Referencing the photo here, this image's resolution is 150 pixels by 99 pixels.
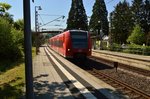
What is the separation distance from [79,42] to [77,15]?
69132mm

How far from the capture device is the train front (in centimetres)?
2859

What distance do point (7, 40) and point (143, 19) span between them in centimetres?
5767

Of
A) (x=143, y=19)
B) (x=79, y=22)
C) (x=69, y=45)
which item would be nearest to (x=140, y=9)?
(x=143, y=19)

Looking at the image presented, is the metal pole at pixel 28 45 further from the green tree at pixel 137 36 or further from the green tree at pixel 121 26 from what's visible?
the green tree at pixel 121 26

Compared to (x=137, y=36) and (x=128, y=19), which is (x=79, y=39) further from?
Answer: (x=128, y=19)

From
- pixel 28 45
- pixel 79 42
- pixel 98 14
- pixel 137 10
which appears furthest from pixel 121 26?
pixel 28 45

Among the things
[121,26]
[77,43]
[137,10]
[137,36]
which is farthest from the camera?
[121,26]

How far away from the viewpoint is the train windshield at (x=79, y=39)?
93.9 feet

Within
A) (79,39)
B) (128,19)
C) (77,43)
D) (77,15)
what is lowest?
(77,43)

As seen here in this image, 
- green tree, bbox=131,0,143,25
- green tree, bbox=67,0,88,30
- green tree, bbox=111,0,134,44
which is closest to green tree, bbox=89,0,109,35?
green tree, bbox=67,0,88,30

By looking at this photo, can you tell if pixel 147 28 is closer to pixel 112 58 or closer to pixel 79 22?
pixel 79 22

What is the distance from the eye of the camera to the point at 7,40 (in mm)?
35406

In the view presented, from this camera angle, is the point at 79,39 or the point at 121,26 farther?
the point at 121,26

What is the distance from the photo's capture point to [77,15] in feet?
319
